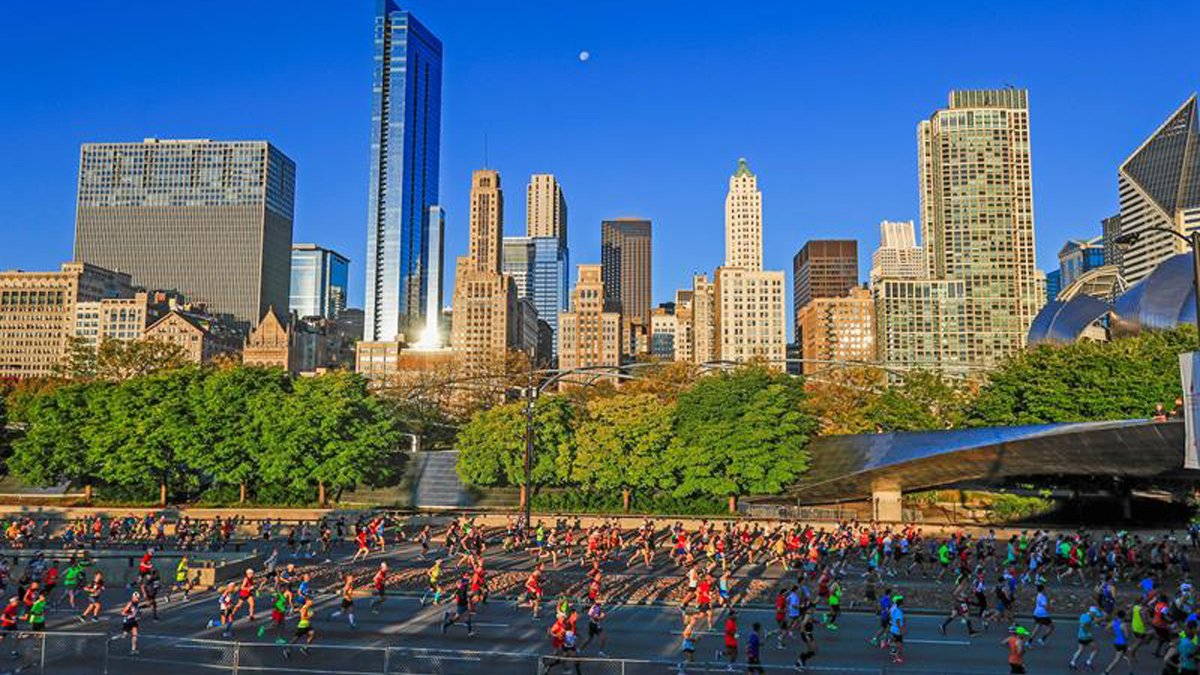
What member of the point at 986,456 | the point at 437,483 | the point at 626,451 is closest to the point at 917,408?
the point at 986,456

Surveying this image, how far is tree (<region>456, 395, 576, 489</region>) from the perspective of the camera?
53500 millimetres

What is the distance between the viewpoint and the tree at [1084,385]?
47.7 metres

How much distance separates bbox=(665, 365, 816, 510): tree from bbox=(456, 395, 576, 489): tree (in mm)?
6864

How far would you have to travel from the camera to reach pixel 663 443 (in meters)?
52.4

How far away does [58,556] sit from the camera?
33312mm

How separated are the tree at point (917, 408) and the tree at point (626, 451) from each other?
50.7 ft

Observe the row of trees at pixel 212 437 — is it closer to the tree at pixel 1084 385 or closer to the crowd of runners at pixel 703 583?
the crowd of runners at pixel 703 583

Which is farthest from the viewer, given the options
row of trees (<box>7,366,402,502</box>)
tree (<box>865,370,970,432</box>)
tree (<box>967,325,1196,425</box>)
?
tree (<box>865,370,970,432</box>)

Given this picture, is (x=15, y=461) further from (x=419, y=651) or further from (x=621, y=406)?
(x=419, y=651)

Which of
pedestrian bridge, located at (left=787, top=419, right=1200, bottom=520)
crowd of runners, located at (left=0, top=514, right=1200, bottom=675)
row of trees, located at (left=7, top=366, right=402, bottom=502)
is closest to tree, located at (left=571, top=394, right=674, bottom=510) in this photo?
crowd of runners, located at (left=0, top=514, right=1200, bottom=675)

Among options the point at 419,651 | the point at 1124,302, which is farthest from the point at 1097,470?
the point at 1124,302

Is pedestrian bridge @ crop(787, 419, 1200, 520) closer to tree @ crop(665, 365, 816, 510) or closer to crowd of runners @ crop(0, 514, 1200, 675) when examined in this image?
tree @ crop(665, 365, 816, 510)

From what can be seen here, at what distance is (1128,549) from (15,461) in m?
60.8

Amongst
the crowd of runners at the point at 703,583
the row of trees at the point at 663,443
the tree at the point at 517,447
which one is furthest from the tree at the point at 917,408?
the tree at the point at 517,447
